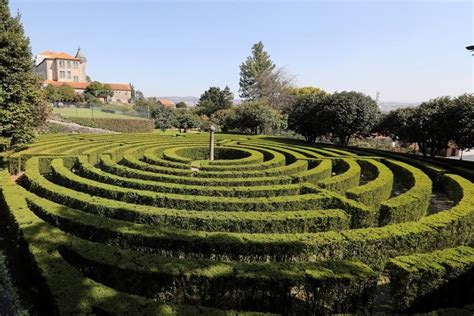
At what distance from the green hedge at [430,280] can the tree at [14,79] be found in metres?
17.8

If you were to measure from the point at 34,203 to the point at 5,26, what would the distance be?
12.7 metres

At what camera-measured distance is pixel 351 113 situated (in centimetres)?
2483

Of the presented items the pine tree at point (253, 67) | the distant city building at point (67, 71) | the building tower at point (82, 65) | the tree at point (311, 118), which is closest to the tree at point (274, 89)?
the pine tree at point (253, 67)

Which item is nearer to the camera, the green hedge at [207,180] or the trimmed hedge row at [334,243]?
the trimmed hedge row at [334,243]

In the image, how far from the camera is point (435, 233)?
25.2 ft

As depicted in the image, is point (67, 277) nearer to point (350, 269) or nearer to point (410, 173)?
point (350, 269)

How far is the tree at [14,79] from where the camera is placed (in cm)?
1628

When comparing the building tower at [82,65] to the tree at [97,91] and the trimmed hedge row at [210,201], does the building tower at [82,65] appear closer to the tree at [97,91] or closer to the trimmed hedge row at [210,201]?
the tree at [97,91]

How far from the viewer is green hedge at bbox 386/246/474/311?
583 cm

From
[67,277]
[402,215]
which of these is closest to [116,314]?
[67,277]

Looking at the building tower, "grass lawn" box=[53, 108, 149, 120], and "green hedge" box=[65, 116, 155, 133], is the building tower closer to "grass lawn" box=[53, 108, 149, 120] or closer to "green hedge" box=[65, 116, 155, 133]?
"grass lawn" box=[53, 108, 149, 120]

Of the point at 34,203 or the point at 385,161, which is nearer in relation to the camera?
the point at 34,203

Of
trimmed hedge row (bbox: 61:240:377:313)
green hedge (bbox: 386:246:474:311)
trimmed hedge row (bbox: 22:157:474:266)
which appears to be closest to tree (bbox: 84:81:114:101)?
trimmed hedge row (bbox: 22:157:474:266)

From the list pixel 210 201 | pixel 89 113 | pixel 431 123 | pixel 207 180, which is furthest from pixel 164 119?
pixel 210 201
